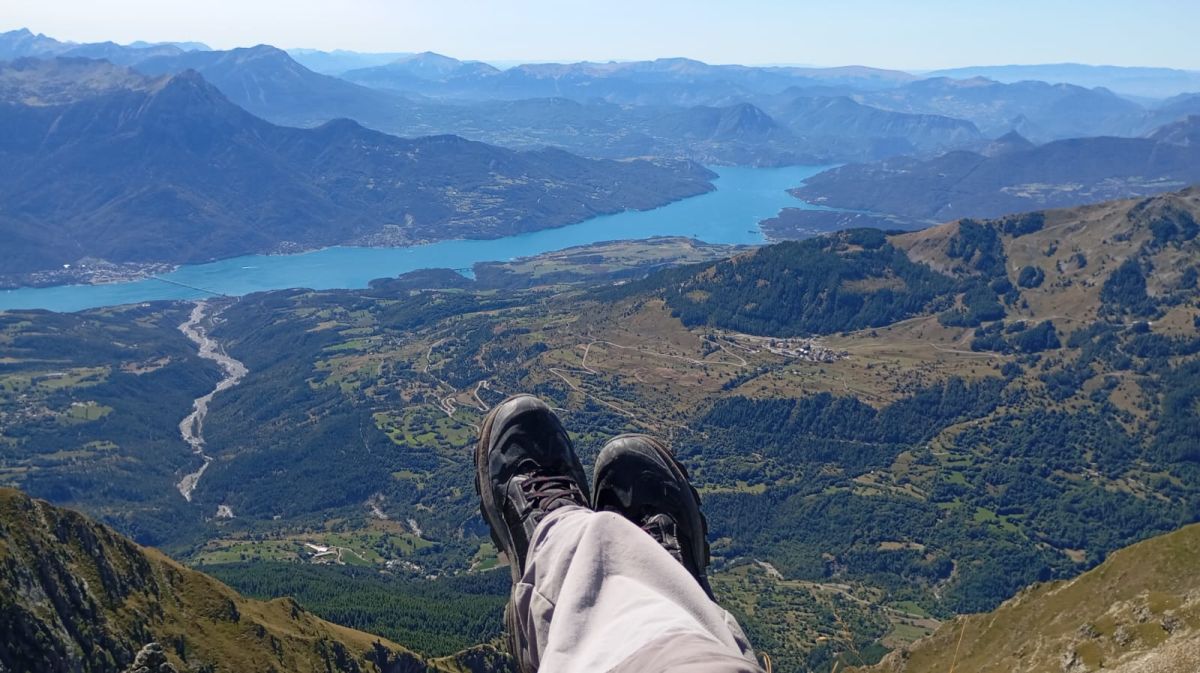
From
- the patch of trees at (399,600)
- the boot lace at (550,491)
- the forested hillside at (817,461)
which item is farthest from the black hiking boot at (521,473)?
the forested hillside at (817,461)

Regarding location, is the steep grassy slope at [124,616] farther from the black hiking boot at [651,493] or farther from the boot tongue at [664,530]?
the boot tongue at [664,530]

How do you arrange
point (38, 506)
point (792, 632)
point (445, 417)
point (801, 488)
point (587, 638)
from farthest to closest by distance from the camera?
point (445, 417)
point (801, 488)
point (792, 632)
point (38, 506)
point (587, 638)

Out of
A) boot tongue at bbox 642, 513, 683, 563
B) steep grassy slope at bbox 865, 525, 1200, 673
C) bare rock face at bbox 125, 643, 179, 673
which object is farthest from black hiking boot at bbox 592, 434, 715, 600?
bare rock face at bbox 125, 643, 179, 673

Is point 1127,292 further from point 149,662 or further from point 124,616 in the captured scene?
point 149,662

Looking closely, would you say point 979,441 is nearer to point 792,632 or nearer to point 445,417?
point 792,632

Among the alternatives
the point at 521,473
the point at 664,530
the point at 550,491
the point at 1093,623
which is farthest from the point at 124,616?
the point at 1093,623

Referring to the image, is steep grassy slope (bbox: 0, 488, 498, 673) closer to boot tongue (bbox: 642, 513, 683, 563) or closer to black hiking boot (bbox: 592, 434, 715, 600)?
black hiking boot (bbox: 592, 434, 715, 600)

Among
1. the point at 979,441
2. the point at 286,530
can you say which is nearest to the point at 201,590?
the point at 286,530
